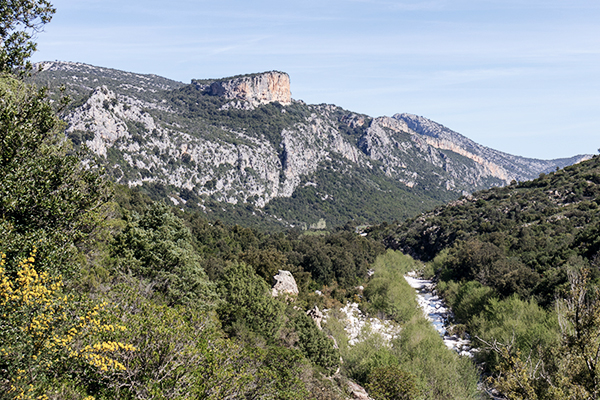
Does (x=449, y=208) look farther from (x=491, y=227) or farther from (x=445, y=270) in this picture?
(x=445, y=270)

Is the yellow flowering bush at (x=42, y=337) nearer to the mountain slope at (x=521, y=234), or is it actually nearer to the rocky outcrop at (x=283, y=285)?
the rocky outcrop at (x=283, y=285)

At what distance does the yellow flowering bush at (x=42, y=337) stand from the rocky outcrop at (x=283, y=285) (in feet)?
104

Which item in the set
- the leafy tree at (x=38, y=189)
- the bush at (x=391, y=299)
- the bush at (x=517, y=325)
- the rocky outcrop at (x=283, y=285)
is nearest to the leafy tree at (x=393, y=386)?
the bush at (x=517, y=325)

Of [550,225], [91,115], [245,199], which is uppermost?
[91,115]

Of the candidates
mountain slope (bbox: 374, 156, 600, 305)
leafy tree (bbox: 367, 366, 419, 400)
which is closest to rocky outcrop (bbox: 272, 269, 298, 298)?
leafy tree (bbox: 367, 366, 419, 400)

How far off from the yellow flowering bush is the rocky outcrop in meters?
31.6

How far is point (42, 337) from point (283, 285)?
35264 millimetres

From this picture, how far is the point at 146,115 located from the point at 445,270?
15622 centimetres

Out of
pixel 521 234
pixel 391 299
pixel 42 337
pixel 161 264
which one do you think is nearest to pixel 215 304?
pixel 161 264

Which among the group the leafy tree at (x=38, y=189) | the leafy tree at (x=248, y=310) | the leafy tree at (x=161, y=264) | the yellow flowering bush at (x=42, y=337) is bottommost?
the leafy tree at (x=248, y=310)

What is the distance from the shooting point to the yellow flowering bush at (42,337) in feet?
30.2

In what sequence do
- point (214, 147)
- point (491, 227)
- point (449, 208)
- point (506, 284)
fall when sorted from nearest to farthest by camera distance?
1. point (506, 284)
2. point (491, 227)
3. point (449, 208)
4. point (214, 147)

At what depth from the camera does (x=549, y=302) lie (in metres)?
37.3

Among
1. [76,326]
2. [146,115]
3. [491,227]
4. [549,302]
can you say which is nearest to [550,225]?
[491,227]
